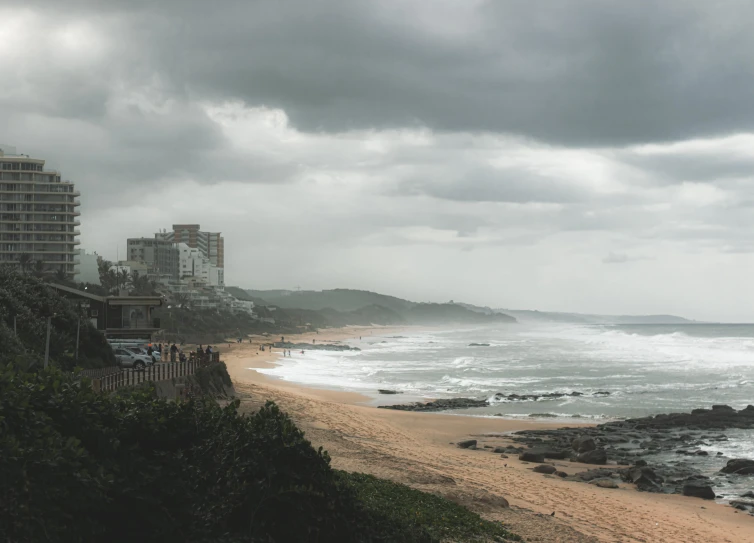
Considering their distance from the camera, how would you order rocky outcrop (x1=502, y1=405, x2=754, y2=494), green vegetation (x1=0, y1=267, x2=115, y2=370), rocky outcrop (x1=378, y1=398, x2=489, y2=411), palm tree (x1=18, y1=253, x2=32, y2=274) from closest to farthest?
rocky outcrop (x1=502, y1=405, x2=754, y2=494) → green vegetation (x1=0, y1=267, x2=115, y2=370) → rocky outcrop (x1=378, y1=398, x2=489, y2=411) → palm tree (x1=18, y1=253, x2=32, y2=274)

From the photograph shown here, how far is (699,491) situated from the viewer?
17391 millimetres

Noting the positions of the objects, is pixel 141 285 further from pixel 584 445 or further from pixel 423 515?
pixel 423 515

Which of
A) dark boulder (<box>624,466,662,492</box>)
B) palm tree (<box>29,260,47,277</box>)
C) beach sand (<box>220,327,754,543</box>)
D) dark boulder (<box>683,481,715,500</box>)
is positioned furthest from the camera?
palm tree (<box>29,260,47,277</box>)

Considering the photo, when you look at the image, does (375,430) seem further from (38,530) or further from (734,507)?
(38,530)

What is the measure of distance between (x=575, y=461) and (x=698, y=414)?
450 inches

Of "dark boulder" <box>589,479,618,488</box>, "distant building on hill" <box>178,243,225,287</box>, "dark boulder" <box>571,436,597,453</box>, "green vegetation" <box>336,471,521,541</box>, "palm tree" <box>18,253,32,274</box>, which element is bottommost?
"dark boulder" <box>589,479,618,488</box>

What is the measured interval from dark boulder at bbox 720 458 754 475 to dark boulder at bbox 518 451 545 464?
5.17m

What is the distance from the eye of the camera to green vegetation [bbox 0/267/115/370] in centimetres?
2656

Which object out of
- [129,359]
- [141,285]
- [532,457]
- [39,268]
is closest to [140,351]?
[129,359]

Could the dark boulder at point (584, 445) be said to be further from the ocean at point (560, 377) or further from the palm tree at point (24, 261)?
the palm tree at point (24, 261)

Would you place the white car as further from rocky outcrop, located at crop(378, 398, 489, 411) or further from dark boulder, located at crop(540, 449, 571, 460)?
dark boulder, located at crop(540, 449, 571, 460)

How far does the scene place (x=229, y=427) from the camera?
781 centimetres

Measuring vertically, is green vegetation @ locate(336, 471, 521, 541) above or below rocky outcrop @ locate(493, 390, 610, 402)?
above

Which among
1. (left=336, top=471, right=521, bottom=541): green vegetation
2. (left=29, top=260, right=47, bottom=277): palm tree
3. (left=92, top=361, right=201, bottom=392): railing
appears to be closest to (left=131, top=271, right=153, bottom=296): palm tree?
(left=29, top=260, right=47, bottom=277): palm tree
